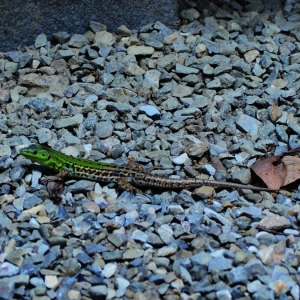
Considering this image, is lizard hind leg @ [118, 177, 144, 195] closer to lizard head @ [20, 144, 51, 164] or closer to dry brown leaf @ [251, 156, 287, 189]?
lizard head @ [20, 144, 51, 164]

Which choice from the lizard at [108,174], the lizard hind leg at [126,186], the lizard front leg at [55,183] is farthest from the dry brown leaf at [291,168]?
the lizard front leg at [55,183]

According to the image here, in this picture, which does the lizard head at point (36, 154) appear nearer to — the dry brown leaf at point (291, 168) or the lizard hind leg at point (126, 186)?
the lizard hind leg at point (126, 186)

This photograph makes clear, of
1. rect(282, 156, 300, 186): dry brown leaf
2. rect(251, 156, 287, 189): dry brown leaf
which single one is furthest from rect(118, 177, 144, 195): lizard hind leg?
rect(282, 156, 300, 186): dry brown leaf

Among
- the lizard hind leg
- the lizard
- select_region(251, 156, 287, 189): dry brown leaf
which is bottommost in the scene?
the lizard hind leg

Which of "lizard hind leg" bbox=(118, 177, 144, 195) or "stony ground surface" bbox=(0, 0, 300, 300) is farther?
"lizard hind leg" bbox=(118, 177, 144, 195)

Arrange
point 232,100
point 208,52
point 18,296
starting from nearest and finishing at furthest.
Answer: point 18,296 → point 232,100 → point 208,52

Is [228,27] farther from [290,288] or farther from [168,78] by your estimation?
[290,288]

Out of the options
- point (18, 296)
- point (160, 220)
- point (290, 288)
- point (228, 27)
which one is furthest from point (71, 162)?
point (228, 27)
